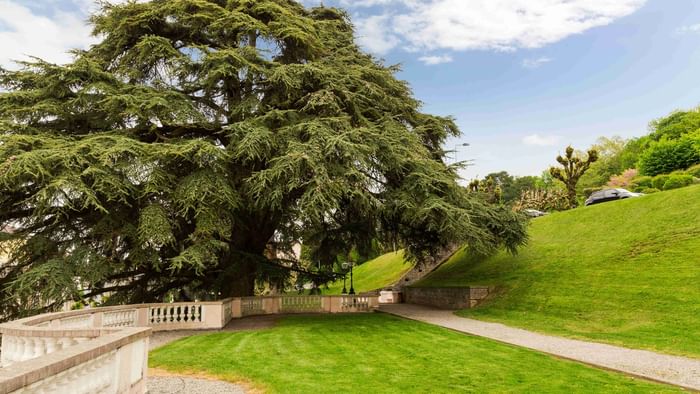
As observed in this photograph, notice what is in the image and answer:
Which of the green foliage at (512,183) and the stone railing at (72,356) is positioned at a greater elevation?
the green foliage at (512,183)

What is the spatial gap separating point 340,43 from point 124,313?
50.1 feet

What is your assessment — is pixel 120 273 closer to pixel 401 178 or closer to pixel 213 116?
pixel 213 116

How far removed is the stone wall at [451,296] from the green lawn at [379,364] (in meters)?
6.94

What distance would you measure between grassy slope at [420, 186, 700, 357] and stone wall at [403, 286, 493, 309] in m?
0.98

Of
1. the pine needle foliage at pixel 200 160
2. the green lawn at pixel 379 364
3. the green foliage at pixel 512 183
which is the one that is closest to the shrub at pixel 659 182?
the pine needle foliage at pixel 200 160

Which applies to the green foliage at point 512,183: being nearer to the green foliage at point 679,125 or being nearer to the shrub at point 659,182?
the green foliage at point 679,125

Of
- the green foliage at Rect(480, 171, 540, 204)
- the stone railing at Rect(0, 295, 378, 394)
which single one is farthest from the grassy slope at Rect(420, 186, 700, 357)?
the green foliage at Rect(480, 171, 540, 204)

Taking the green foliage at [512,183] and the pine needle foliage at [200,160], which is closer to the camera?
the pine needle foliage at [200,160]

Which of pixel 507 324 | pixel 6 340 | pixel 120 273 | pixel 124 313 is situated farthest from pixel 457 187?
pixel 6 340

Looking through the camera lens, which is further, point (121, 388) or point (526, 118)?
point (526, 118)

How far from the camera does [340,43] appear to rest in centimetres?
2183

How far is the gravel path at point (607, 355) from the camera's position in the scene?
8.14 meters

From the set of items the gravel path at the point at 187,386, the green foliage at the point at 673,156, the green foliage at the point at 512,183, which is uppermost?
the green foliage at the point at 512,183

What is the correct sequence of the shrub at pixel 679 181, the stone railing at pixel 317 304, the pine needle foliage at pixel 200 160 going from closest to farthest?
the pine needle foliage at pixel 200 160
the stone railing at pixel 317 304
the shrub at pixel 679 181
